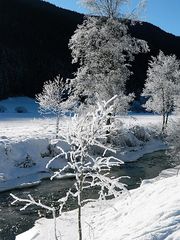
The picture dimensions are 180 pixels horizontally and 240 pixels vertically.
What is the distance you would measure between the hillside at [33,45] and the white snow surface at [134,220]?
63.7 metres

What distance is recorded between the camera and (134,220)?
11.3 m

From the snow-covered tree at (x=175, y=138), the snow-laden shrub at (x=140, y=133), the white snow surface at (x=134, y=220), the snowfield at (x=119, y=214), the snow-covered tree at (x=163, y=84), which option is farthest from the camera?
the snow-covered tree at (x=163, y=84)

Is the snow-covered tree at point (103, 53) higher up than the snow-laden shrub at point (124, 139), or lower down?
higher up

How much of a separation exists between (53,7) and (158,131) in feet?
240

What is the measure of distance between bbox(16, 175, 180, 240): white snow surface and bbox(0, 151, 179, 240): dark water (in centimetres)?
160

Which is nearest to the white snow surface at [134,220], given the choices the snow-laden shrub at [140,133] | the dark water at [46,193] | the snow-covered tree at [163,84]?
the dark water at [46,193]

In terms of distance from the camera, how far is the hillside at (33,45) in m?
84.2

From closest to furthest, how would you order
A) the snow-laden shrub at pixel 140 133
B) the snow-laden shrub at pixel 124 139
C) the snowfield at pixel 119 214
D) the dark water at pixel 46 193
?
the snowfield at pixel 119 214, the dark water at pixel 46 193, the snow-laden shrub at pixel 124 139, the snow-laden shrub at pixel 140 133

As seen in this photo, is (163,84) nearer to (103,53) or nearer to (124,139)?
(124,139)

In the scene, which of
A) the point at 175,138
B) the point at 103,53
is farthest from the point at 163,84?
the point at 175,138

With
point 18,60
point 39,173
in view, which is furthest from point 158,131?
point 18,60

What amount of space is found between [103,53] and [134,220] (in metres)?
19.8

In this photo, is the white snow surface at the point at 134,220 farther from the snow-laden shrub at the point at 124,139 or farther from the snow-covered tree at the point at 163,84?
the snow-covered tree at the point at 163,84

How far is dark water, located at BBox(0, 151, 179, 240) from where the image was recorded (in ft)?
54.6
